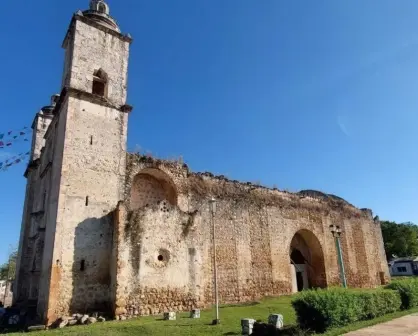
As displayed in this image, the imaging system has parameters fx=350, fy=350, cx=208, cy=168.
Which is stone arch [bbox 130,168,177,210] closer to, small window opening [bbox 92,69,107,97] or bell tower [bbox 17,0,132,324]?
bell tower [bbox 17,0,132,324]

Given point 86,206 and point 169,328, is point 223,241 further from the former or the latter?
point 169,328

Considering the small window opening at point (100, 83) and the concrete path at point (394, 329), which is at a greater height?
the small window opening at point (100, 83)

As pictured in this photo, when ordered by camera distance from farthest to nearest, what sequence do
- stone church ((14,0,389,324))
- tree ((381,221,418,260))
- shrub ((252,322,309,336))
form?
tree ((381,221,418,260))
stone church ((14,0,389,324))
shrub ((252,322,309,336))

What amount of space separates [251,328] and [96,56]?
1493 centimetres

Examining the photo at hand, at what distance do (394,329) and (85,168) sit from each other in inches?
509

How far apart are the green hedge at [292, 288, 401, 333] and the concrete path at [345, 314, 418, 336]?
71cm

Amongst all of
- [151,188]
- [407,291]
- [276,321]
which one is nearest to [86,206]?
[151,188]

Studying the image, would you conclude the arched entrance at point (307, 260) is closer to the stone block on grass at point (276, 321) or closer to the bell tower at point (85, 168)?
the bell tower at point (85, 168)

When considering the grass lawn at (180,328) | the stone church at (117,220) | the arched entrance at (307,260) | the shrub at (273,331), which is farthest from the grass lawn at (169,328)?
the arched entrance at (307,260)

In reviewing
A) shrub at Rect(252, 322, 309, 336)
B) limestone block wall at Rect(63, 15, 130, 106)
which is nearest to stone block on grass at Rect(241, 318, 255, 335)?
shrub at Rect(252, 322, 309, 336)

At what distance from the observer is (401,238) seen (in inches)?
2183

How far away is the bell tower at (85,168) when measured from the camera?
14.0 metres

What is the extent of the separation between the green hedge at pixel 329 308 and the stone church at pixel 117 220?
4.98m

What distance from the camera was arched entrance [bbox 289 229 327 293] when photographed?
25266 millimetres
